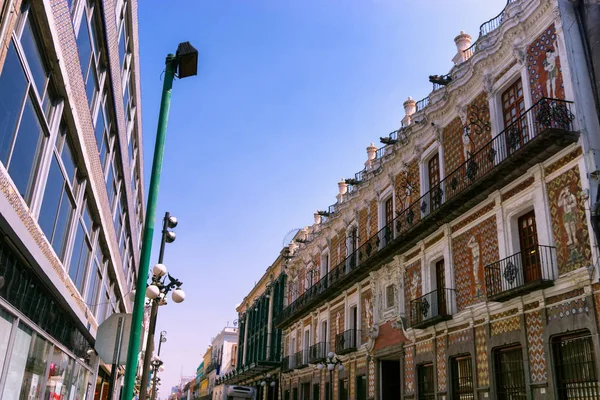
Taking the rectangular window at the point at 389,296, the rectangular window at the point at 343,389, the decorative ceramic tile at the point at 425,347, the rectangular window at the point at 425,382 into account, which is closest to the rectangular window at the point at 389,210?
the rectangular window at the point at 389,296

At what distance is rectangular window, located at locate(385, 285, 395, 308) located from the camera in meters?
20.2

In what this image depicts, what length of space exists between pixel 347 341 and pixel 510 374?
10.7m

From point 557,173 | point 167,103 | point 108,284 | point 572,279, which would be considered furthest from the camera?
point 108,284

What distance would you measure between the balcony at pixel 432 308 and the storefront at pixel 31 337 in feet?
31.4

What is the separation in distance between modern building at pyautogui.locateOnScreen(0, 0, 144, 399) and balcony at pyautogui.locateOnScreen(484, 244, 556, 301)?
9.34 meters

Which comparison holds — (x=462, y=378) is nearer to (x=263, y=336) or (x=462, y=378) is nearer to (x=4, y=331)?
(x=4, y=331)

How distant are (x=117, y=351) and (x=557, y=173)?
1005cm

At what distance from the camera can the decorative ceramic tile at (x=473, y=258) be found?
14438mm

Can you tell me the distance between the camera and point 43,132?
7.62 meters

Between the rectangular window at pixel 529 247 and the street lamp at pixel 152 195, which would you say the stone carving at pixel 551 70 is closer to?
the rectangular window at pixel 529 247

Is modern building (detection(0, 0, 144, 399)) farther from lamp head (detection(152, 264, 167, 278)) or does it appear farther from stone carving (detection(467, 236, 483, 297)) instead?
stone carving (detection(467, 236, 483, 297))

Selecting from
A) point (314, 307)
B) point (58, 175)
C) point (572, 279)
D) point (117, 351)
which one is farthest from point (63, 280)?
point (314, 307)

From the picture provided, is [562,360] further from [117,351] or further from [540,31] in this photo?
[117,351]

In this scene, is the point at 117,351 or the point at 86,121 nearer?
the point at 117,351
